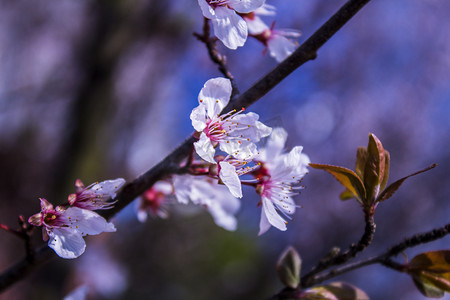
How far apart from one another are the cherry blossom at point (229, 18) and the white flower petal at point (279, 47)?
19 centimetres

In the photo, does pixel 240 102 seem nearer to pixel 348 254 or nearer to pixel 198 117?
pixel 198 117

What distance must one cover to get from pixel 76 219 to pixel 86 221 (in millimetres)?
17

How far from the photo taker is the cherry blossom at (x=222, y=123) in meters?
0.68

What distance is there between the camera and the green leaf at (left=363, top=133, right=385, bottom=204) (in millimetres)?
658

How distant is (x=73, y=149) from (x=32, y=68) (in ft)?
9.31

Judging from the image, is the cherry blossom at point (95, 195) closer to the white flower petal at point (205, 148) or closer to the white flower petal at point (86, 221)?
the white flower petal at point (86, 221)

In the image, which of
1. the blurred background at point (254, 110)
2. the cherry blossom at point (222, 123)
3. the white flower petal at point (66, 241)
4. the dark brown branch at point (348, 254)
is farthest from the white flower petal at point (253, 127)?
the blurred background at point (254, 110)

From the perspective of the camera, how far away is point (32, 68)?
4.74m

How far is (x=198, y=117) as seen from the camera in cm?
67

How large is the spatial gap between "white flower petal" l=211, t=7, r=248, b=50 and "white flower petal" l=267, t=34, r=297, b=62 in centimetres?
19

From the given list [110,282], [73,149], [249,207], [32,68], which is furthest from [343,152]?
[32,68]

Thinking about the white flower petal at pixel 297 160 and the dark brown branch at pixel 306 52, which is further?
the white flower petal at pixel 297 160

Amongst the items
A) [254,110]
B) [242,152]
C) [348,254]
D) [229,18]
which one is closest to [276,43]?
[229,18]

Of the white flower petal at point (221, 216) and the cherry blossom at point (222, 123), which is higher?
the cherry blossom at point (222, 123)
